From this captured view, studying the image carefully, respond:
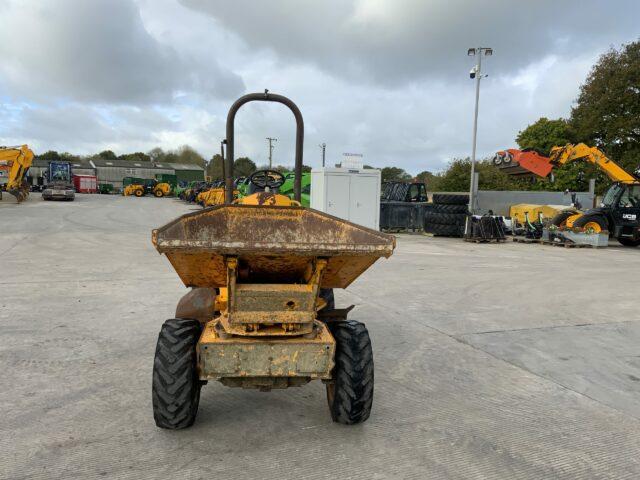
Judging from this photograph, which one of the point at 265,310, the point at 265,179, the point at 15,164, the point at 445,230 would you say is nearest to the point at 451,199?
the point at 445,230

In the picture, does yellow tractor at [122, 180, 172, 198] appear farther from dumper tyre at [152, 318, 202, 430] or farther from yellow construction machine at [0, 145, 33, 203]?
dumper tyre at [152, 318, 202, 430]

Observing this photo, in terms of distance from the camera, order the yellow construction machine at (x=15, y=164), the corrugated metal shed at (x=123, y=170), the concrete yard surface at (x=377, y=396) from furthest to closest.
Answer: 1. the corrugated metal shed at (x=123, y=170)
2. the yellow construction machine at (x=15, y=164)
3. the concrete yard surface at (x=377, y=396)

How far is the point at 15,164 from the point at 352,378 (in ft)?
Result: 99.2

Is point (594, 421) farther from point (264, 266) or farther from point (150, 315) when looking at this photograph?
point (150, 315)

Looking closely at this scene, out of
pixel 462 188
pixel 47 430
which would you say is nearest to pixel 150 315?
pixel 47 430

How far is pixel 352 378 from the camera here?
331 cm

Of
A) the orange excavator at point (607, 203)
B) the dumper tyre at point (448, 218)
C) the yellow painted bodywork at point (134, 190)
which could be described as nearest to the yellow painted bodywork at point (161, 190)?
the yellow painted bodywork at point (134, 190)

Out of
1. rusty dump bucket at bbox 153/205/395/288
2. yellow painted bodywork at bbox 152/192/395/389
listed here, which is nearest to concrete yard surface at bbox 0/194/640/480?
yellow painted bodywork at bbox 152/192/395/389

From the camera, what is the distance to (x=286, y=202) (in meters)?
3.82

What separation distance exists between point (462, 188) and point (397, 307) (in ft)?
114

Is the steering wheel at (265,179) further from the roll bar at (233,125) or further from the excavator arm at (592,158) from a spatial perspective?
the excavator arm at (592,158)

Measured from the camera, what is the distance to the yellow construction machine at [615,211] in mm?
16328

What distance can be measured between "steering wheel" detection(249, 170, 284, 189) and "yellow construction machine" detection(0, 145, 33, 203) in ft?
92.1

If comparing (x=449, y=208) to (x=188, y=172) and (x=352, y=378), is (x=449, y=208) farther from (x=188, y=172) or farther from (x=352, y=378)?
(x=188, y=172)
